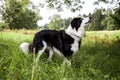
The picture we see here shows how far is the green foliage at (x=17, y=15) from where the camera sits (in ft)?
121

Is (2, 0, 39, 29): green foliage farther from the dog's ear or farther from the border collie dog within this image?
the dog's ear

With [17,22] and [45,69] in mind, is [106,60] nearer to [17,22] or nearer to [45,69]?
[45,69]

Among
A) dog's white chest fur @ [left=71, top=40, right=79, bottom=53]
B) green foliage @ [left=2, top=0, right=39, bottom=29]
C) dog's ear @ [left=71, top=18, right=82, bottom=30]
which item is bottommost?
green foliage @ [left=2, top=0, right=39, bottom=29]

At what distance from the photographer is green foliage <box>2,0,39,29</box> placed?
36.8 m

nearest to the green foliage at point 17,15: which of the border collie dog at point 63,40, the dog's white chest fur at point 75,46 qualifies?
the border collie dog at point 63,40

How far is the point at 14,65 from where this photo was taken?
5316mm

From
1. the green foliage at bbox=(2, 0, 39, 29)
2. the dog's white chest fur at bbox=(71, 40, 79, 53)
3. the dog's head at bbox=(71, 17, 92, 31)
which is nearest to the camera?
the dog's head at bbox=(71, 17, 92, 31)

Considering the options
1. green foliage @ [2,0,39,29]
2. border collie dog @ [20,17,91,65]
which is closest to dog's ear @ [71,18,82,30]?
border collie dog @ [20,17,91,65]

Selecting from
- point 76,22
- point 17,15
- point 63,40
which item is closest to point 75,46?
point 63,40

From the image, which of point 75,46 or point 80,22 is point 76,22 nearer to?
point 80,22

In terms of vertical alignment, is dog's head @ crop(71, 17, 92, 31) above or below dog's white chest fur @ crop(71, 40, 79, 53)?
above

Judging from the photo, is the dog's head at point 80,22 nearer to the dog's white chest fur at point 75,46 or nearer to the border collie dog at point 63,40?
the border collie dog at point 63,40

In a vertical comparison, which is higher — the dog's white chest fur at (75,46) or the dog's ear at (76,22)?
the dog's ear at (76,22)

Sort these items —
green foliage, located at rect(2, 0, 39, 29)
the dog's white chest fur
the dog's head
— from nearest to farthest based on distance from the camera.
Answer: the dog's head → the dog's white chest fur → green foliage, located at rect(2, 0, 39, 29)
